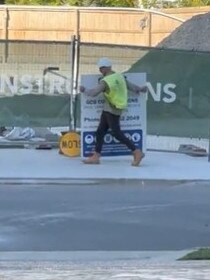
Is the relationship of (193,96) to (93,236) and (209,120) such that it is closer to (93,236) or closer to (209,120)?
(209,120)

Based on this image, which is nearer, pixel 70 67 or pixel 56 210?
pixel 56 210

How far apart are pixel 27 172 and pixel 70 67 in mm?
3167

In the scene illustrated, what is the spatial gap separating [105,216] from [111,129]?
12.8 ft

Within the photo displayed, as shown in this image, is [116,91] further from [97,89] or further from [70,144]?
[70,144]

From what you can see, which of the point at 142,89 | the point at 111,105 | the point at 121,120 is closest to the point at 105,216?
the point at 111,105

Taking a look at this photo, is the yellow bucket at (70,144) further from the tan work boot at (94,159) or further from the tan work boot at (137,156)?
the tan work boot at (137,156)

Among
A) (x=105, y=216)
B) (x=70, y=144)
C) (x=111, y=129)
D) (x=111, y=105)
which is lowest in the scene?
(x=105, y=216)

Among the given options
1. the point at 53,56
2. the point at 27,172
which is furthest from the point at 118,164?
the point at 53,56

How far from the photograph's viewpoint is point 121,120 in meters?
15.6

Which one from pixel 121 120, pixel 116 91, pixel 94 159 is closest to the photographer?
pixel 116 91

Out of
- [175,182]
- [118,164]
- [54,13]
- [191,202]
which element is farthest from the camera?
[54,13]

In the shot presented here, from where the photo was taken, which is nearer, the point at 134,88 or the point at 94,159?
the point at 94,159

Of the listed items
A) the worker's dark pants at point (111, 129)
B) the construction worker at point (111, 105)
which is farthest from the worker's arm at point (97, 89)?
the worker's dark pants at point (111, 129)

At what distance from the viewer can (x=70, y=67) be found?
56.4 ft
